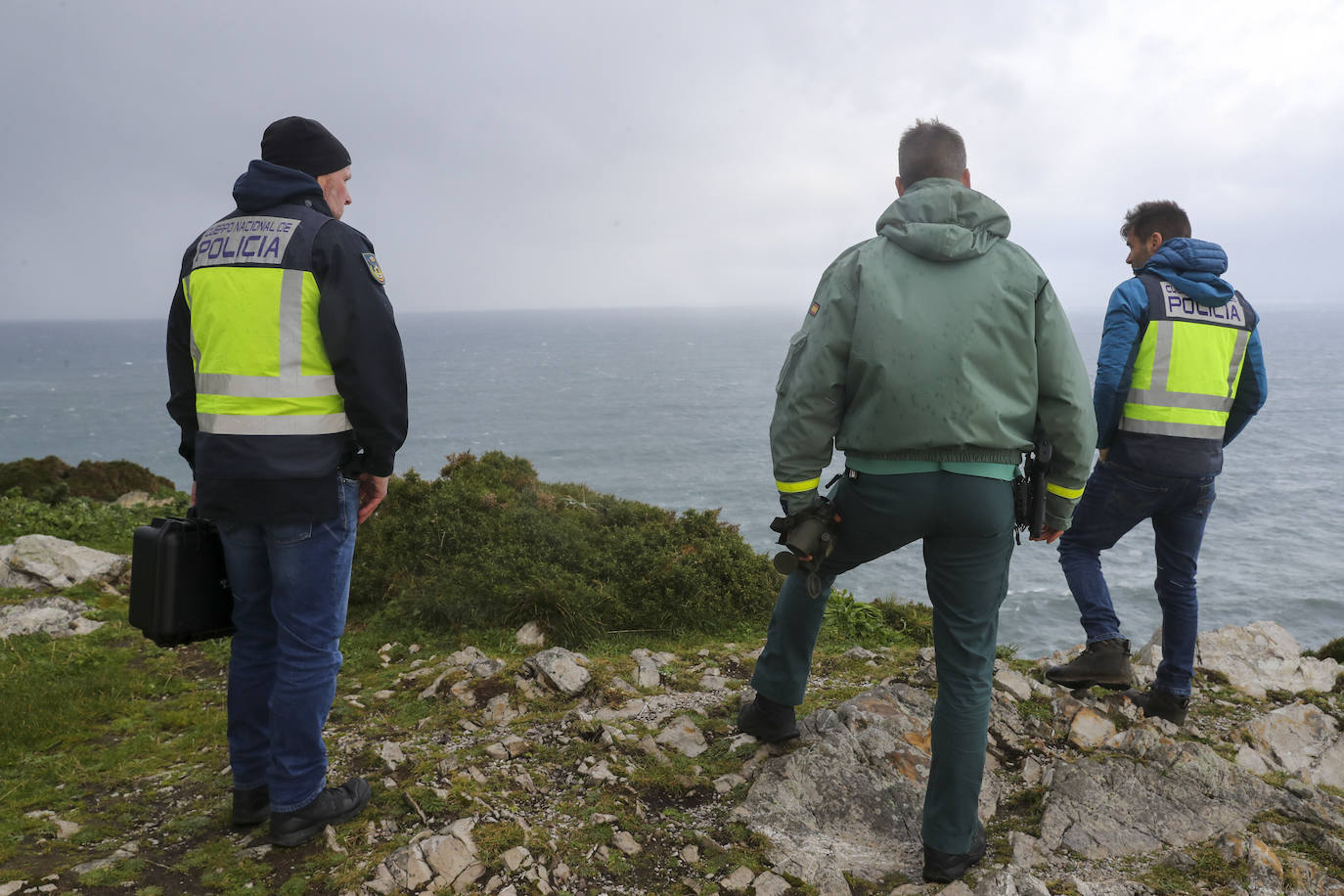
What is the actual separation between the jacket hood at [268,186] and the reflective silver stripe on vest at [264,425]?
34.4 inches

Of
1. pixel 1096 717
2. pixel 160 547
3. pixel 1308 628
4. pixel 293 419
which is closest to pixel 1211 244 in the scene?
pixel 1096 717

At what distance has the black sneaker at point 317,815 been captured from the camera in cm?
348

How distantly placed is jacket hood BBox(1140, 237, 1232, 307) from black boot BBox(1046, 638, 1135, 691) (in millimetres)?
2194

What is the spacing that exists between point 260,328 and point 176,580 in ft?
3.79

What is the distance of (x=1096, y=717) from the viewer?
472 centimetres

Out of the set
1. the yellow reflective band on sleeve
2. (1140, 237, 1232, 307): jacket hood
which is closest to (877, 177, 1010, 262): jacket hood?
the yellow reflective band on sleeve

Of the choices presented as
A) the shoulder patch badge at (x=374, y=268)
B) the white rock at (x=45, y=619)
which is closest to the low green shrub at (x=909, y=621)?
the shoulder patch badge at (x=374, y=268)

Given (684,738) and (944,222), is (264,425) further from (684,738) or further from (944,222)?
(944,222)

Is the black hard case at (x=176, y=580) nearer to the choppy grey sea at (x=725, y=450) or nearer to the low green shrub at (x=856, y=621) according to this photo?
the choppy grey sea at (x=725, y=450)

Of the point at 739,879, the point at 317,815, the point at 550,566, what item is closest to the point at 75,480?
the point at 550,566

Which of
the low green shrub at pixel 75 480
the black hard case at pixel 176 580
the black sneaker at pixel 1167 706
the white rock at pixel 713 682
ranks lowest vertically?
the low green shrub at pixel 75 480

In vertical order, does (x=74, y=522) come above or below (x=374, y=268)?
below

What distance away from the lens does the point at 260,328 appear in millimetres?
3172

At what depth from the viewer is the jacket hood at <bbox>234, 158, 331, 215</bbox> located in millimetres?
3307
